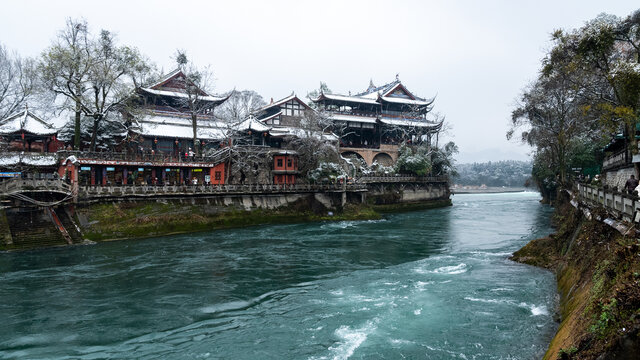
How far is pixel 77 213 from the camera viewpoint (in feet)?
102

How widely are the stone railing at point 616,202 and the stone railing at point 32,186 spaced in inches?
1431

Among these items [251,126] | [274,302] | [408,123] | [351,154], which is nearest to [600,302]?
[274,302]

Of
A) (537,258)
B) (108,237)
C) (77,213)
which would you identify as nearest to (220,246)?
(108,237)

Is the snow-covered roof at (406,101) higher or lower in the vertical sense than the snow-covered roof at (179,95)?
higher

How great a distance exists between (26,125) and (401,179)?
154 feet

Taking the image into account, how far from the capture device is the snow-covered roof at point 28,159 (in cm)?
3466

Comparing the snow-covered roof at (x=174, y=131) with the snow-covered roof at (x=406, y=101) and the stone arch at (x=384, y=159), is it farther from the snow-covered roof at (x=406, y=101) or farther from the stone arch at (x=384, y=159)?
the snow-covered roof at (x=406, y=101)

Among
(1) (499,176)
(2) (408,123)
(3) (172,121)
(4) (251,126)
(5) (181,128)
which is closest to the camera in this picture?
(4) (251,126)

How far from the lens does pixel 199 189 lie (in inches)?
1460

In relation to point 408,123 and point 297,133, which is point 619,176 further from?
point 408,123

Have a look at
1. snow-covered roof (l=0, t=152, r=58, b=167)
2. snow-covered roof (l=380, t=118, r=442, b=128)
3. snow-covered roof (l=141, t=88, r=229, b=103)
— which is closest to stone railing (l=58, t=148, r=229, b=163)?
snow-covered roof (l=0, t=152, r=58, b=167)

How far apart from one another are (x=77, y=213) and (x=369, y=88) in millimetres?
62079

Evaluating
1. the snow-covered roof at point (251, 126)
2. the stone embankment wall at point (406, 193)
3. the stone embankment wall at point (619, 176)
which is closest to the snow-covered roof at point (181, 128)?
the snow-covered roof at point (251, 126)

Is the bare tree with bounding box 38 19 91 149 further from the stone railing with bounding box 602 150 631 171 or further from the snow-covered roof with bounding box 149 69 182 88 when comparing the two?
the stone railing with bounding box 602 150 631 171
